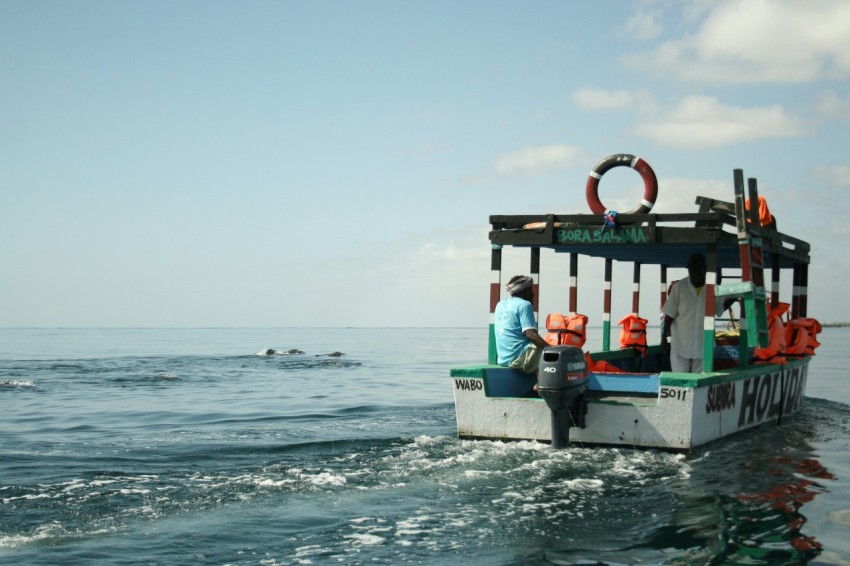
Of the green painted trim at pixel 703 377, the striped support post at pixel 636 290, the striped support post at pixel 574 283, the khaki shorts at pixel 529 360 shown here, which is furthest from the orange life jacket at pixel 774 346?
the khaki shorts at pixel 529 360

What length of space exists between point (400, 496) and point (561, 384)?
262 centimetres

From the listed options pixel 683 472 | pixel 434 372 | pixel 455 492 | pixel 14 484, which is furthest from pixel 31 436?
pixel 434 372

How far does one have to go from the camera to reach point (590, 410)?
1050 cm

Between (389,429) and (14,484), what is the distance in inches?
224

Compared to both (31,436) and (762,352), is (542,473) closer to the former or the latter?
(762,352)

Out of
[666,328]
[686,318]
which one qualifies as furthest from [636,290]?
[686,318]

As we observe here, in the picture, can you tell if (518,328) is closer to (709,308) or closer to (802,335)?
(709,308)

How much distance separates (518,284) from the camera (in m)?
10.9

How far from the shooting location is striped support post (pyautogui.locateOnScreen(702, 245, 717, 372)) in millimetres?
10508

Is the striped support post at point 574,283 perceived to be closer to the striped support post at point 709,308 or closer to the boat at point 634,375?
the boat at point 634,375

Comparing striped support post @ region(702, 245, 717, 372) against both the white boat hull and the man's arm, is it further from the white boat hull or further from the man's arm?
the man's arm

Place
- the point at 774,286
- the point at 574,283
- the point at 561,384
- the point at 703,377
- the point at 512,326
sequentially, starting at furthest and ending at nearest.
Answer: the point at 774,286, the point at 574,283, the point at 512,326, the point at 703,377, the point at 561,384

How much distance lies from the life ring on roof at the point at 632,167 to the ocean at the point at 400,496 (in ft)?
10.3

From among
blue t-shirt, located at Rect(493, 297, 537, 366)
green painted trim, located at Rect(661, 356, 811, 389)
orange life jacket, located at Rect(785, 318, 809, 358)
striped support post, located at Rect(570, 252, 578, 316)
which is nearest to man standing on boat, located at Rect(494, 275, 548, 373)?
blue t-shirt, located at Rect(493, 297, 537, 366)
